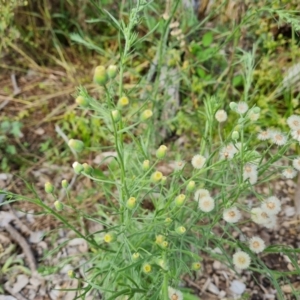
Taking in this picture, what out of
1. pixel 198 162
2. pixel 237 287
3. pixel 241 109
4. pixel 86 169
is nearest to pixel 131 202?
pixel 86 169

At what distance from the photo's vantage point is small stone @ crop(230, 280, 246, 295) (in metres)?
1.78

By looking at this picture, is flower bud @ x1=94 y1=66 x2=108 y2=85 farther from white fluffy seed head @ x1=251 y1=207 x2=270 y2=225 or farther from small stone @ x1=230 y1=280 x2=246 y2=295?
small stone @ x1=230 y1=280 x2=246 y2=295

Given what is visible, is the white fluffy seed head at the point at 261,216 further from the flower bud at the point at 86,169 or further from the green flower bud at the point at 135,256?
the flower bud at the point at 86,169

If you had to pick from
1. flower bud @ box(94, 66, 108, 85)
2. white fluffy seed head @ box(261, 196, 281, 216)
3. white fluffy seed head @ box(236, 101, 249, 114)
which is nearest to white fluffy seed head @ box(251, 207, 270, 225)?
white fluffy seed head @ box(261, 196, 281, 216)

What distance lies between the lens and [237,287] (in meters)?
1.79

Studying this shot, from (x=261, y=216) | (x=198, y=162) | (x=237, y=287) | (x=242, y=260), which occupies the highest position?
(x=198, y=162)

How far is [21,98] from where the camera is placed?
243 cm

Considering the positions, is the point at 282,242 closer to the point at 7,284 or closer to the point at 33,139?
the point at 7,284

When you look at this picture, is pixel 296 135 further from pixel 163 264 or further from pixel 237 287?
pixel 237 287

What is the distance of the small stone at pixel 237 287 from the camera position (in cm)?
178

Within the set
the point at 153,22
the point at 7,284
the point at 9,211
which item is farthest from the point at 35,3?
the point at 7,284

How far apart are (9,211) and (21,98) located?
68 cm

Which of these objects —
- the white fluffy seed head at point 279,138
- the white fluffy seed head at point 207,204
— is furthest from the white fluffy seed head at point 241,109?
the white fluffy seed head at point 207,204

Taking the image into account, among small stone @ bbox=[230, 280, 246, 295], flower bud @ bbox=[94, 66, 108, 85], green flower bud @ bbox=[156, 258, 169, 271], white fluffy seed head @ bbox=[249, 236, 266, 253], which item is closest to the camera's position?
flower bud @ bbox=[94, 66, 108, 85]
